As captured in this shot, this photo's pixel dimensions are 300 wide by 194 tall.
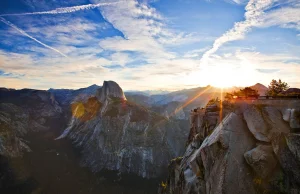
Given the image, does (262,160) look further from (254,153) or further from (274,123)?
(274,123)

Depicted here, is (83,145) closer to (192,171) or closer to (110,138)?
(110,138)

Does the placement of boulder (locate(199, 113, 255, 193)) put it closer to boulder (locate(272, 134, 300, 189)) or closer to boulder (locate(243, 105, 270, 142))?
boulder (locate(243, 105, 270, 142))

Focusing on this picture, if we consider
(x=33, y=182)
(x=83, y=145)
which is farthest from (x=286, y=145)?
(x=83, y=145)

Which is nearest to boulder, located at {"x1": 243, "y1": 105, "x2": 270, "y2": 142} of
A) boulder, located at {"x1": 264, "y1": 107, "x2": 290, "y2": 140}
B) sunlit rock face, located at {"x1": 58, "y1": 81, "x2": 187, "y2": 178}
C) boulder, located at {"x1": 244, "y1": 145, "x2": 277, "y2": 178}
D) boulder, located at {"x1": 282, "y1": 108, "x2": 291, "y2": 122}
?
boulder, located at {"x1": 264, "y1": 107, "x2": 290, "y2": 140}

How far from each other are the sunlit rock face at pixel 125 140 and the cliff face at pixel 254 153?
114800mm

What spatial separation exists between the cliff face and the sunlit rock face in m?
115

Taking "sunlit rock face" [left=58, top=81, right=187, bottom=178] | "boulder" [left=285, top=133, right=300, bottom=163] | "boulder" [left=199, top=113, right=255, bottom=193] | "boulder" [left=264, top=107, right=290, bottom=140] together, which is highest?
"boulder" [left=264, top=107, right=290, bottom=140]

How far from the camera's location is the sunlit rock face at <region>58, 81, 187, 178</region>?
148 m

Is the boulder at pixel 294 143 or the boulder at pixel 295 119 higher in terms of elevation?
the boulder at pixel 295 119

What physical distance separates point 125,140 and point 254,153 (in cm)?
13568

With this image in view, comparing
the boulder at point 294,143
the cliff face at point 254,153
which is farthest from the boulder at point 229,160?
the boulder at point 294,143

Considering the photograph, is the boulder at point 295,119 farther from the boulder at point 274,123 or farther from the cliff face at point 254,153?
the boulder at point 274,123

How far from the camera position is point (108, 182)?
129 meters

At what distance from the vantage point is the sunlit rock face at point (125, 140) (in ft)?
486
